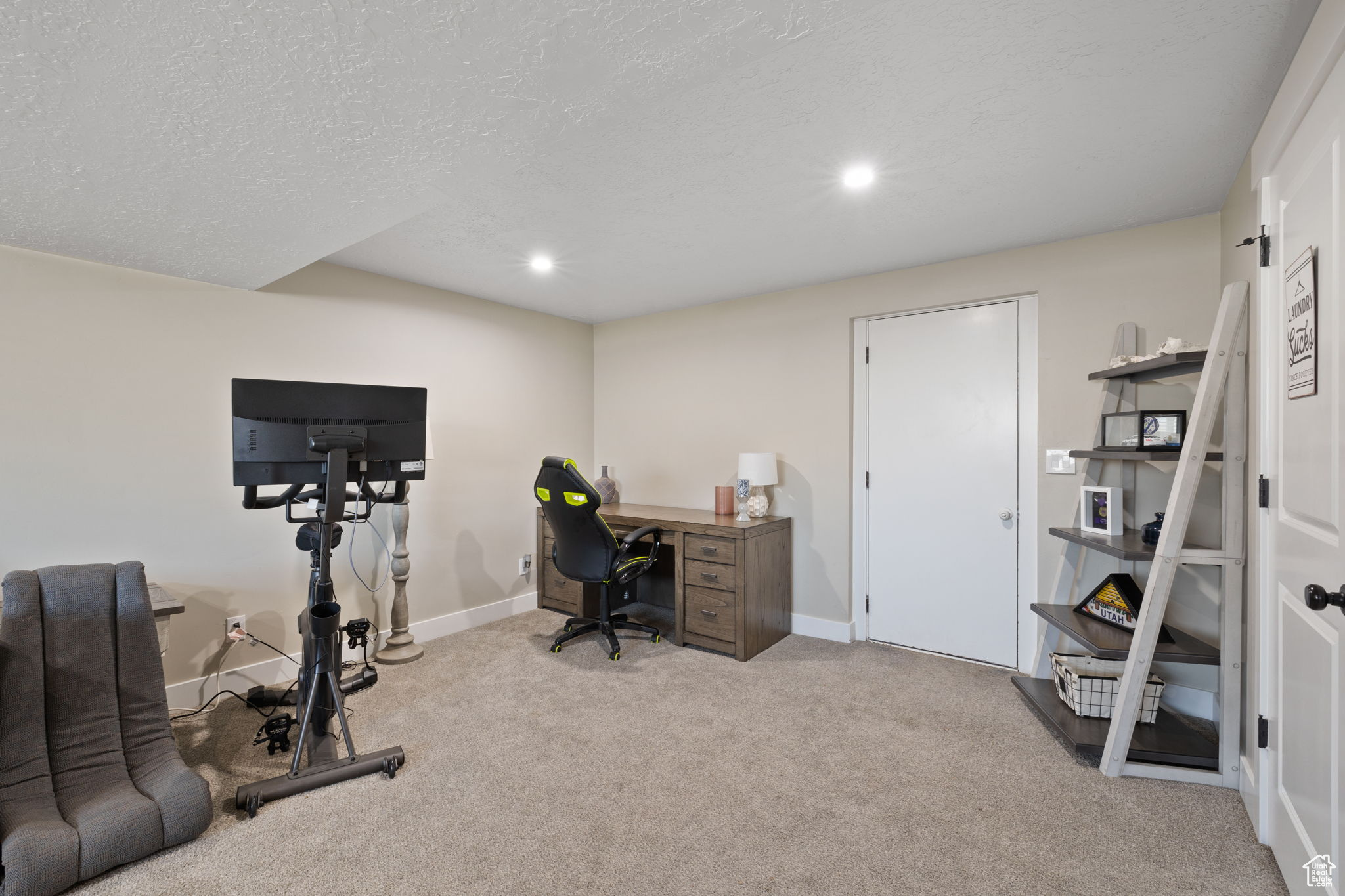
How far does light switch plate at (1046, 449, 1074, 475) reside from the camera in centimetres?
285

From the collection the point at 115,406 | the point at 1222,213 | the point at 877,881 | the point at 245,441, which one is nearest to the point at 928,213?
the point at 1222,213

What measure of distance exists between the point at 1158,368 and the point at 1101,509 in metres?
A: 0.65

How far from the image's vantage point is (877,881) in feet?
5.18

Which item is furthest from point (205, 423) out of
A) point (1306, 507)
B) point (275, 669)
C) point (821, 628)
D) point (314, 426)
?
point (1306, 507)

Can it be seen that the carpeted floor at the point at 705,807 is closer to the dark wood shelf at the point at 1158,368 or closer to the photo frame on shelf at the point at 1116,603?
the photo frame on shelf at the point at 1116,603

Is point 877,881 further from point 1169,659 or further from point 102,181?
point 102,181

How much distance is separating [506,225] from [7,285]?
1969 mm

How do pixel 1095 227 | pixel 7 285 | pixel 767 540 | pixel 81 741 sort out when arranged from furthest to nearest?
pixel 767 540, pixel 1095 227, pixel 7 285, pixel 81 741

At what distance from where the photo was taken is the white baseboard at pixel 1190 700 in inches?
97.7

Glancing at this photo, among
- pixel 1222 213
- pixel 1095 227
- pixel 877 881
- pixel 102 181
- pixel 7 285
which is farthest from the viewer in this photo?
pixel 1095 227

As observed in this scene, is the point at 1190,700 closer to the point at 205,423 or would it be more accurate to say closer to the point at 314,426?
the point at 314,426

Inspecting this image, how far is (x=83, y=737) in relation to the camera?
6.05 feet

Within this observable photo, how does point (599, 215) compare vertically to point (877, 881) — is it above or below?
above

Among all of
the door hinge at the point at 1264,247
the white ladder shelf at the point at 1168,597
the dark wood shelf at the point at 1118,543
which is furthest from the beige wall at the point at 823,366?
→ the door hinge at the point at 1264,247
